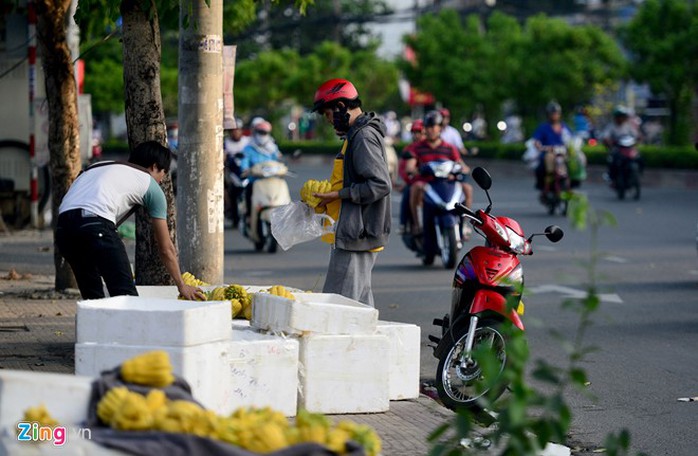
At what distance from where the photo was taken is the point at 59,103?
13.3m

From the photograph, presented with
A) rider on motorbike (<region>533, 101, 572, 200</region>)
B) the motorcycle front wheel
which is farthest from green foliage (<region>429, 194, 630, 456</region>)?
rider on motorbike (<region>533, 101, 572, 200</region>)

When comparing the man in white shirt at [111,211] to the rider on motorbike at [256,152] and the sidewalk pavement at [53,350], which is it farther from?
the rider on motorbike at [256,152]

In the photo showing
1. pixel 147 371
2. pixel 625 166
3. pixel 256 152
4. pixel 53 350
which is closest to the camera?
pixel 147 371

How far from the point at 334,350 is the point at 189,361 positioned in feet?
4.38

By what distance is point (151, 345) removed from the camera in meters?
6.56

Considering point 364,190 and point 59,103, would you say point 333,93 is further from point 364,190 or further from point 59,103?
point 59,103

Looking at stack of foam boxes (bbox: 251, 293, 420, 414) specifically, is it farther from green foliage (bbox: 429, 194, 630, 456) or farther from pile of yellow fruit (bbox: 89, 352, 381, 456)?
green foliage (bbox: 429, 194, 630, 456)

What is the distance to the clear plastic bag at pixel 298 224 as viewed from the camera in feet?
29.5

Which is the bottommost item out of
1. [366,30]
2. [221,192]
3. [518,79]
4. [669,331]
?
[669,331]

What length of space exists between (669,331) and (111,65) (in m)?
45.2

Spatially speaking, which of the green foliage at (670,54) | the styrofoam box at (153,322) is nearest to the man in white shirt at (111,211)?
the styrofoam box at (153,322)

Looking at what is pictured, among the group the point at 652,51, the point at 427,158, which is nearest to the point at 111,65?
the point at 652,51

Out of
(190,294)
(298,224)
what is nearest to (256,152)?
(298,224)

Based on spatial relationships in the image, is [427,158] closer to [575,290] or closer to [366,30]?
[575,290]
